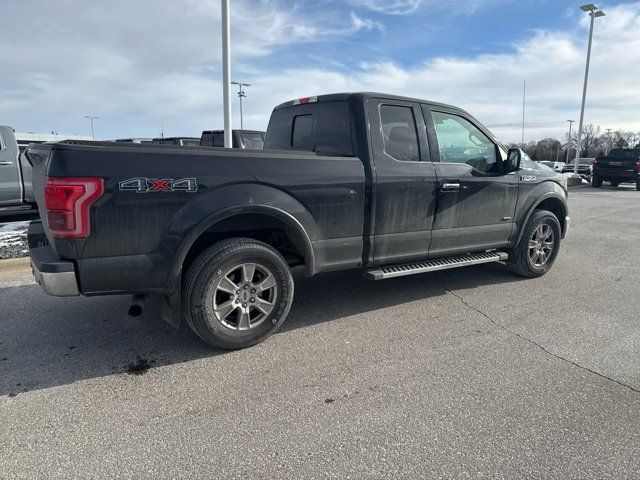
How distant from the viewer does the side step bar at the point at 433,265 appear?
426 cm

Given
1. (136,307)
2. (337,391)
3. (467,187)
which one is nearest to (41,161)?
(136,307)

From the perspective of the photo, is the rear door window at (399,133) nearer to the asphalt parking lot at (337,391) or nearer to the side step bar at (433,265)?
the side step bar at (433,265)

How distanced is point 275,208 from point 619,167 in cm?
2216

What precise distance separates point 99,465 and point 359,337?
2.17 m

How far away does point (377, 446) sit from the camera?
250cm

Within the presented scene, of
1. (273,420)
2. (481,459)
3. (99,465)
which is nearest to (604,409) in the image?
(481,459)

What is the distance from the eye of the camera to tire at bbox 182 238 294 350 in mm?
3438

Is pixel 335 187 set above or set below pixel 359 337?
above

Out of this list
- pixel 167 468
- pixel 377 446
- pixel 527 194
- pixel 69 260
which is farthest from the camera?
pixel 527 194

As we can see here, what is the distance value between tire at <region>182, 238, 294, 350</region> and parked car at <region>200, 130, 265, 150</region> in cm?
888

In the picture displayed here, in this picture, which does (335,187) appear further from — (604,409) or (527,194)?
(527,194)

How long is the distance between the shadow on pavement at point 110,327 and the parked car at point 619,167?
739 inches

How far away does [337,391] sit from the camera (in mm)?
3053

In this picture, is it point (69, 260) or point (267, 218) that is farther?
point (267, 218)
